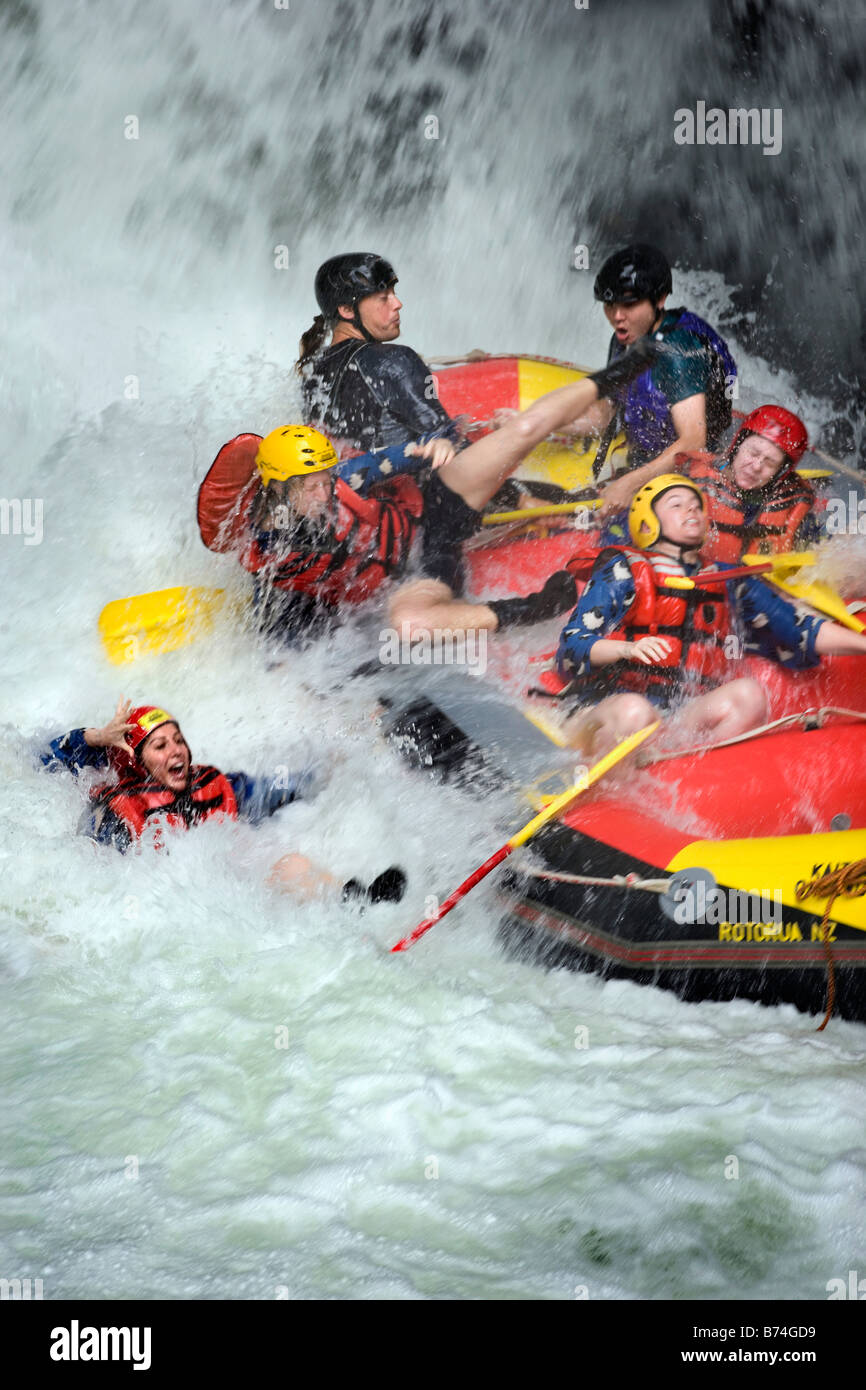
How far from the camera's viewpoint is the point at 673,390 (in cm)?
416

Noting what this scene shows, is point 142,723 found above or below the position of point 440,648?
below

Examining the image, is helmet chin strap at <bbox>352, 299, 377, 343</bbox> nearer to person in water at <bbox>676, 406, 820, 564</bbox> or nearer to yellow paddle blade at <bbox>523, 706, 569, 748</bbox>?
person in water at <bbox>676, 406, 820, 564</bbox>

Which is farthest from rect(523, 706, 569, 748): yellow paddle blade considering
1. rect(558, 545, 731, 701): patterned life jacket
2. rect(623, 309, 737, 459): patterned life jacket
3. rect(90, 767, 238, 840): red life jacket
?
rect(623, 309, 737, 459): patterned life jacket

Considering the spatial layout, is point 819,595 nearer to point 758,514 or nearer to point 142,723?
point 758,514

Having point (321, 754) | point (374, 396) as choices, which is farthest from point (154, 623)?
point (374, 396)

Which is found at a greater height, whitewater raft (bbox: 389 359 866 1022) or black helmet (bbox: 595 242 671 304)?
black helmet (bbox: 595 242 671 304)

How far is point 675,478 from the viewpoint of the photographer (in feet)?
11.5

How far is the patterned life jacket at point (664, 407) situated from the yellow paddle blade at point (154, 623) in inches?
66.7

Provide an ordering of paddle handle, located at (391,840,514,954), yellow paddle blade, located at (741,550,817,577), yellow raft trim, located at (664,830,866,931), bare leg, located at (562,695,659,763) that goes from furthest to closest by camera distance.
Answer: yellow paddle blade, located at (741,550,817,577), bare leg, located at (562,695,659,763), paddle handle, located at (391,840,514,954), yellow raft trim, located at (664,830,866,931)

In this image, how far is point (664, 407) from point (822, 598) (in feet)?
3.68

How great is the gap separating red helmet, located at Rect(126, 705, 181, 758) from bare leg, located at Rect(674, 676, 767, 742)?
1.57m

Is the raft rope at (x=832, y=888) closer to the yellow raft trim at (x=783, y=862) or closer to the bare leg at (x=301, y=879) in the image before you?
the yellow raft trim at (x=783, y=862)

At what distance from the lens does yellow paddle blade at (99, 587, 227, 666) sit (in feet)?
13.1

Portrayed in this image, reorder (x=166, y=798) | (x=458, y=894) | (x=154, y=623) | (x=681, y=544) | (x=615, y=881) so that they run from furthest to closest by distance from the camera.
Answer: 1. (x=154, y=623)
2. (x=681, y=544)
3. (x=166, y=798)
4. (x=458, y=894)
5. (x=615, y=881)
